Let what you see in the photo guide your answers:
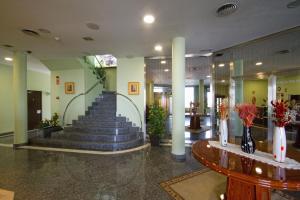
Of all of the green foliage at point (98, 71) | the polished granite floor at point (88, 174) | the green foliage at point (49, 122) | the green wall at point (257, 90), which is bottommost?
the polished granite floor at point (88, 174)

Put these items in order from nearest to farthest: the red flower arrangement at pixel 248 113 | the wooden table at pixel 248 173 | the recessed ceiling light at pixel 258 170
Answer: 1. the wooden table at pixel 248 173
2. the recessed ceiling light at pixel 258 170
3. the red flower arrangement at pixel 248 113

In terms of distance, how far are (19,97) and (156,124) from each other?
448 cm

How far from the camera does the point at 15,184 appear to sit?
10.0ft

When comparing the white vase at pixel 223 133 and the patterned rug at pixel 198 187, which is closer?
the white vase at pixel 223 133

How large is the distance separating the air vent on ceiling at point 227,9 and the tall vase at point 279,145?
2110 millimetres

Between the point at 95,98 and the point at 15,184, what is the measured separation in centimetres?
500

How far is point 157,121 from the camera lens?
217 inches

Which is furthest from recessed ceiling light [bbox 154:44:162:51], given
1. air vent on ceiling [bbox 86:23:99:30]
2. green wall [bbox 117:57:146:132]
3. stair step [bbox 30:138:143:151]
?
stair step [bbox 30:138:143:151]

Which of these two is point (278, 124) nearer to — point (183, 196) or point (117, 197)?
point (183, 196)

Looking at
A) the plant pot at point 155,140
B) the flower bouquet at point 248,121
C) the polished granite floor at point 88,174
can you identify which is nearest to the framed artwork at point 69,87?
the polished granite floor at point 88,174

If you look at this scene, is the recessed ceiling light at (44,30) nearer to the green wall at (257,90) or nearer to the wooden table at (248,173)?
the wooden table at (248,173)

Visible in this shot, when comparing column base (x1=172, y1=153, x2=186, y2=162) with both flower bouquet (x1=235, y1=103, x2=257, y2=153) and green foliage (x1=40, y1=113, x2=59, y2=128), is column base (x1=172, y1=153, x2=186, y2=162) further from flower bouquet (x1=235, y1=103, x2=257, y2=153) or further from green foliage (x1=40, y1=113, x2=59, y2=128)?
green foliage (x1=40, y1=113, x2=59, y2=128)

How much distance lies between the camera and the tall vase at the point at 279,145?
164 cm

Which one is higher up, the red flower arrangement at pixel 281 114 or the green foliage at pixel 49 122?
the red flower arrangement at pixel 281 114
